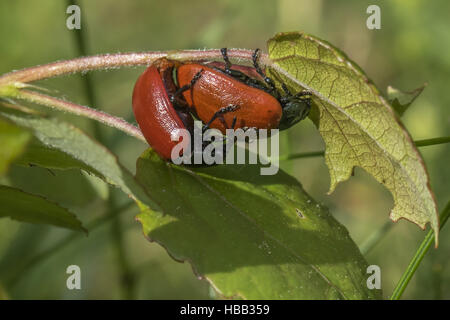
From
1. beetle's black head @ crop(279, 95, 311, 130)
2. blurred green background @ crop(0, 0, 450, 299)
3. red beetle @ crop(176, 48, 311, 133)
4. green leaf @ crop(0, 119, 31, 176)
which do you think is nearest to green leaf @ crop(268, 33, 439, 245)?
beetle's black head @ crop(279, 95, 311, 130)

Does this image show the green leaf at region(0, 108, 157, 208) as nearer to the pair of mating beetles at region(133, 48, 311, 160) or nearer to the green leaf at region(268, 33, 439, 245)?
the pair of mating beetles at region(133, 48, 311, 160)

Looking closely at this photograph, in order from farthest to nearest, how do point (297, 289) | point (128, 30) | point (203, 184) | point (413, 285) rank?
point (128, 30), point (413, 285), point (203, 184), point (297, 289)

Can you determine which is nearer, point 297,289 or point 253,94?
point 297,289

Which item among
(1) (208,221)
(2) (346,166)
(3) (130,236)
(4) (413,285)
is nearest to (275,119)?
(2) (346,166)

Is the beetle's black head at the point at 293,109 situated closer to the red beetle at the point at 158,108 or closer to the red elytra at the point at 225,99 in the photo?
the red elytra at the point at 225,99

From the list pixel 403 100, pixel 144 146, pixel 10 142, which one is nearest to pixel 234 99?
pixel 403 100

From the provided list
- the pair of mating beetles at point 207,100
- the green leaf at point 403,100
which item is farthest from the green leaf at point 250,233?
the green leaf at point 403,100

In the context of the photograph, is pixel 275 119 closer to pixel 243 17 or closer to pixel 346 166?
pixel 346 166

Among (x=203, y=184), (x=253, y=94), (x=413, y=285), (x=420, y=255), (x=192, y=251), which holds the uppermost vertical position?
(x=253, y=94)
